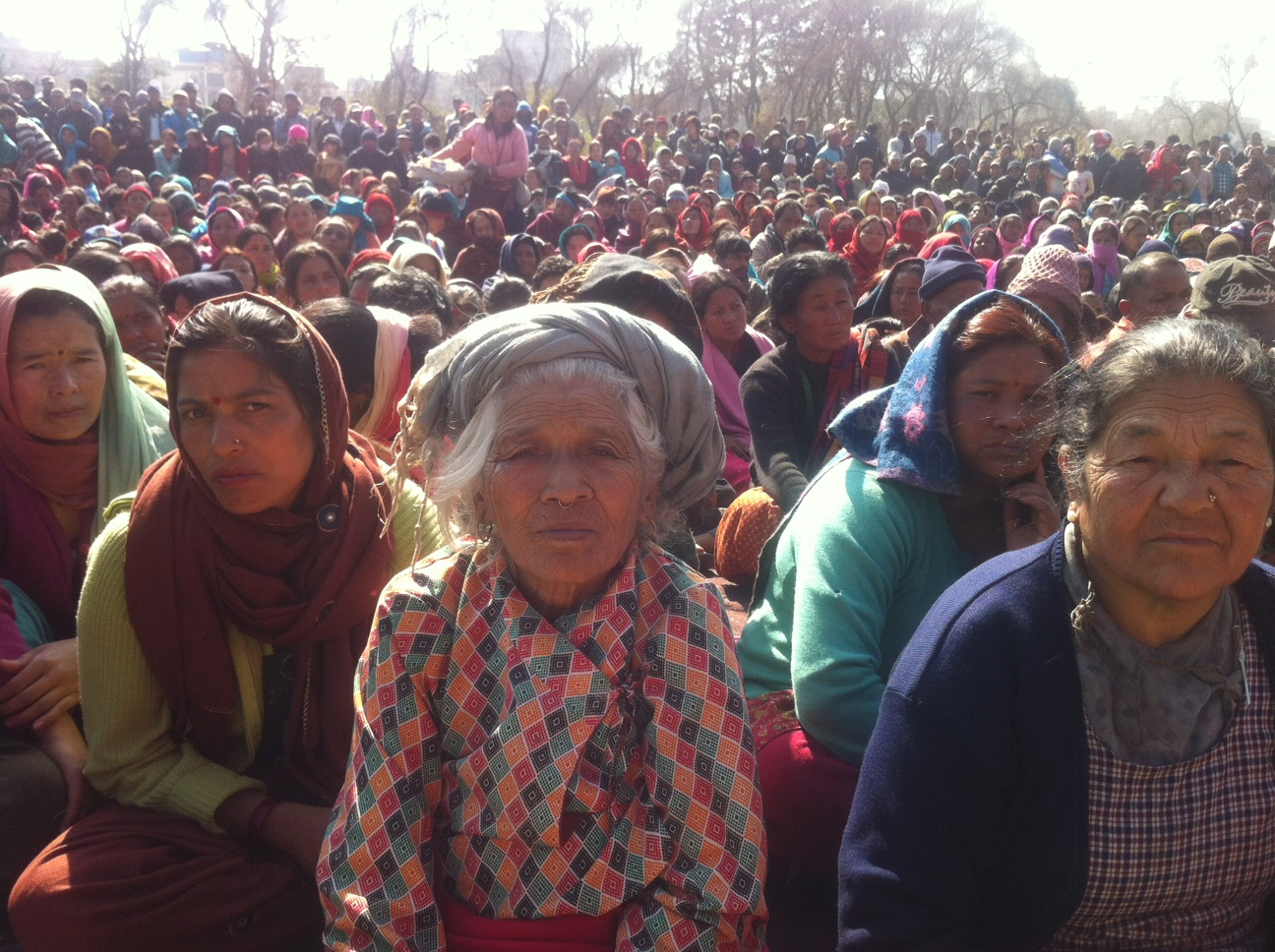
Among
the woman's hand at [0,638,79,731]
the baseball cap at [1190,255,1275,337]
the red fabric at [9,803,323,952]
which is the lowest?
the red fabric at [9,803,323,952]

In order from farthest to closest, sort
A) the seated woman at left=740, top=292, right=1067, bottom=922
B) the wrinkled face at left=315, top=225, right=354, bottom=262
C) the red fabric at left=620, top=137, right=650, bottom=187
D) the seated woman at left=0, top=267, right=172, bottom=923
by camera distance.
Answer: the red fabric at left=620, top=137, right=650, bottom=187, the wrinkled face at left=315, top=225, right=354, bottom=262, the seated woman at left=0, top=267, right=172, bottom=923, the seated woman at left=740, top=292, right=1067, bottom=922

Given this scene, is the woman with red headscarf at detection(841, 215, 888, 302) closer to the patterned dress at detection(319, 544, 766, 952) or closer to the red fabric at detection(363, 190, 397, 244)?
the red fabric at detection(363, 190, 397, 244)

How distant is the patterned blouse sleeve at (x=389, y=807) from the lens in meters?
1.84

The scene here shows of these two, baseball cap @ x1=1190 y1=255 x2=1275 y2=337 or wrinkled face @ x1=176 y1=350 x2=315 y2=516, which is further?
baseball cap @ x1=1190 y1=255 x2=1275 y2=337

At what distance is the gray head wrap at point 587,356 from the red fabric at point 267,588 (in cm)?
49

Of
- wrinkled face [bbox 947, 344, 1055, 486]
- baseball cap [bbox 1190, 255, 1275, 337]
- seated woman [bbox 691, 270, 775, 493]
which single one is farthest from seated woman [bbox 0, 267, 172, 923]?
baseball cap [bbox 1190, 255, 1275, 337]

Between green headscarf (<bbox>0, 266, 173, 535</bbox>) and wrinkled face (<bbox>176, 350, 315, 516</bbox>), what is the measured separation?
0.94m

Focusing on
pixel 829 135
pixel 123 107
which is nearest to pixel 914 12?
pixel 829 135

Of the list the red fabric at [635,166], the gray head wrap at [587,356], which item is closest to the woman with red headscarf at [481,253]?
the gray head wrap at [587,356]

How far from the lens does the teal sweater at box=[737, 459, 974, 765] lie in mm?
2402

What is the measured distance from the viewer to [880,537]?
252 centimetres

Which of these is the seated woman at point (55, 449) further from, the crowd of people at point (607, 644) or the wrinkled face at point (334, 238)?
the wrinkled face at point (334, 238)

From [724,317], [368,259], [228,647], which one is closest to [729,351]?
[724,317]

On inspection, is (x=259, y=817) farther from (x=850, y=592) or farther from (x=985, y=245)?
(x=985, y=245)
